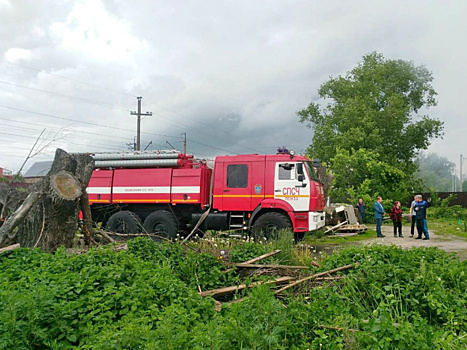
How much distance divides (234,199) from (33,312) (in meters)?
8.59

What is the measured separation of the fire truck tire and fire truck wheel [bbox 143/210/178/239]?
0.37 meters

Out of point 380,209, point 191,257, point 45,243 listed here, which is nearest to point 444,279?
point 191,257

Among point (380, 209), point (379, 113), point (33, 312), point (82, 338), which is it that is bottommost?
point (82, 338)

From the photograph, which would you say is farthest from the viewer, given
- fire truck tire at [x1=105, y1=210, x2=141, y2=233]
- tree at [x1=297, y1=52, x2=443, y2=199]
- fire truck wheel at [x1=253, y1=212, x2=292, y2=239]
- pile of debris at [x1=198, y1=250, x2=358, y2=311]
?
tree at [x1=297, y1=52, x2=443, y2=199]

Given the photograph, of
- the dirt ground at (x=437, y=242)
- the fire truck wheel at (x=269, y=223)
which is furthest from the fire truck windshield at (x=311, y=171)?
the dirt ground at (x=437, y=242)

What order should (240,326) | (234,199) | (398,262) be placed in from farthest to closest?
(234,199) < (398,262) < (240,326)

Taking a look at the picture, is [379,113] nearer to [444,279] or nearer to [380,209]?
[380,209]

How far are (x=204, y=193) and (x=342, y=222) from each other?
24.3 ft

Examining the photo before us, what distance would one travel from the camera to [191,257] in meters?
6.13

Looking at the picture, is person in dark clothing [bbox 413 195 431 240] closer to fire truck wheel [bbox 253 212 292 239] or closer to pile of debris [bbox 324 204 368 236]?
pile of debris [bbox 324 204 368 236]

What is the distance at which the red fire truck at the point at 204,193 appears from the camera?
11406 mm

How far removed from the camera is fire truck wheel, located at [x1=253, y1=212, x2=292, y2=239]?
11.1 metres

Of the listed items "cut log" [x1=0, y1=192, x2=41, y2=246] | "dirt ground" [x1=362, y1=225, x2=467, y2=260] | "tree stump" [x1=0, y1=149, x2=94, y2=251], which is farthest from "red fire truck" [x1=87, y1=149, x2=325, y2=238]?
"cut log" [x1=0, y1=192, x2=41, y2=246]

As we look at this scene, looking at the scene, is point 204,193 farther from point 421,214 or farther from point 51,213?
point 421,214
